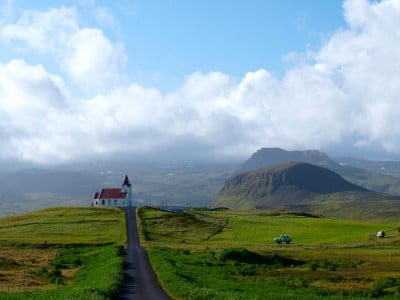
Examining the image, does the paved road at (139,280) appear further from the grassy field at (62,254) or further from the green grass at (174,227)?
the green grass at (174,227)


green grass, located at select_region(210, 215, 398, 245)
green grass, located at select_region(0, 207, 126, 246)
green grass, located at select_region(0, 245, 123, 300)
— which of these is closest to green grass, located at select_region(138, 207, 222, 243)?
green grass, located at select_region(210, 215, 398, 245)

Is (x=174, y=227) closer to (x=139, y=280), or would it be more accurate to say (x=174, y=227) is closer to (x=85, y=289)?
(x=139, y=280)

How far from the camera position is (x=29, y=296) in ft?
127

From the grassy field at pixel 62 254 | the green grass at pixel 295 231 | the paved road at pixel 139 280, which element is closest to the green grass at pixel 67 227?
the grassy field at pixel 62 254

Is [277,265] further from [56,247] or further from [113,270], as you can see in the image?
[56,247]

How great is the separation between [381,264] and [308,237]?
50179 mm

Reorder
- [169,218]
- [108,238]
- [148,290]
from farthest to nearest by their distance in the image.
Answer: [169,218] < [108,238] < [148,290]

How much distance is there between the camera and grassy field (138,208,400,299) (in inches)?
1861

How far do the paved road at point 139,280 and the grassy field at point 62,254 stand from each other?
3.39ft

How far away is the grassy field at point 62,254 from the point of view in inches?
1728

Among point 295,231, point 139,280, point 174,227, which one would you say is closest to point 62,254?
point 139,280

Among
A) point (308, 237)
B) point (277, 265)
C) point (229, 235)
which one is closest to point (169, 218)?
point (229, 235)

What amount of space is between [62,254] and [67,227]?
46.6 m

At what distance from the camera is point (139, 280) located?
167 feet
